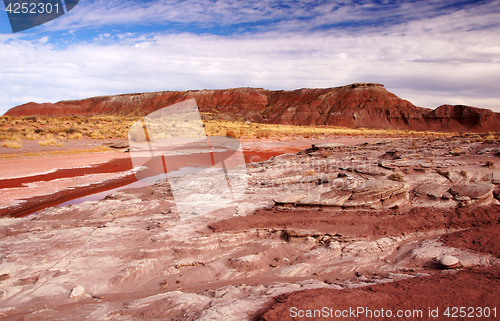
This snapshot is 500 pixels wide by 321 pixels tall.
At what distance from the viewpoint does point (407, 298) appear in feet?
10.2

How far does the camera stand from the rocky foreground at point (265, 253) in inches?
133

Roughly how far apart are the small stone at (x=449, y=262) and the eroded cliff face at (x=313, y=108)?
251 ft

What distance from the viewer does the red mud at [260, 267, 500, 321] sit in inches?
112

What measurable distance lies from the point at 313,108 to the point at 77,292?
88762 millimetres

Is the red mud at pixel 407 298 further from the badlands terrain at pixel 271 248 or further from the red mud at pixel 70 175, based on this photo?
the red mud at pixel 70 175

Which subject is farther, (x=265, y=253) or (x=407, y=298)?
(x=265, y=253)

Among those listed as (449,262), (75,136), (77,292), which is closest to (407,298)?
(449,262)

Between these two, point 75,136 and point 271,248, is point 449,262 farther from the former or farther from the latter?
point 75,136

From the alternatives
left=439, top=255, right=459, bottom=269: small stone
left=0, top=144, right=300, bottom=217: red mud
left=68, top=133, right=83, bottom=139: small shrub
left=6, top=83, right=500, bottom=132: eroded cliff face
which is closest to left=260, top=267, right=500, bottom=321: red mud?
left=439, top=255, right=459, bottom=269: small stone

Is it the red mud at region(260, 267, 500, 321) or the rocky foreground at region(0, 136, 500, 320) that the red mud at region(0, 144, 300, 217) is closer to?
the rocky foreground at region(0, 136, 500, 320)

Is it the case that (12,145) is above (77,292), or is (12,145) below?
above

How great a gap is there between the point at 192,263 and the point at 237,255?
2.74 feet

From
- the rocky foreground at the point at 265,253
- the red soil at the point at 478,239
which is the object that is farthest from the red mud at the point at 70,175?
the red soil at the point at 478,239

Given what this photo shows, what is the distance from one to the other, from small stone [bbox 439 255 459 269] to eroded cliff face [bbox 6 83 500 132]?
76.4 m
